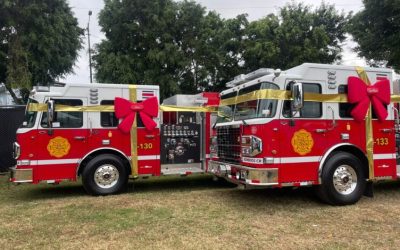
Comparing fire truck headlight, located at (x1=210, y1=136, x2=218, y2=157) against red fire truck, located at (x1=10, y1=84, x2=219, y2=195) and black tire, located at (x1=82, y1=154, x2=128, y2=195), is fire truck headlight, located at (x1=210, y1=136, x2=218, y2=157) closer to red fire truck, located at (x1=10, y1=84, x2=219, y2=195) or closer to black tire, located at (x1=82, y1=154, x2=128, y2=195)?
red fire truck, located at (x1=10, y1=84, x2=219, y2=195)

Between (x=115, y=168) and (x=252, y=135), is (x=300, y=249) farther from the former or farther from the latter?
(x=115, y=168)

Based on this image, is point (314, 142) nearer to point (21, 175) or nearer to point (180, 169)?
point (180, 169)

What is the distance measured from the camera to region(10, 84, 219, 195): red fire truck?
906 centimetres

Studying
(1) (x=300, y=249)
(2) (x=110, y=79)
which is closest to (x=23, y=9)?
(2) (x=110, y=79)

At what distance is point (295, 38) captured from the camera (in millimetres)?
22344

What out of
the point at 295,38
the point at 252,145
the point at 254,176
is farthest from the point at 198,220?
the point at 295,38

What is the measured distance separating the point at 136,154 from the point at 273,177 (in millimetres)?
3753

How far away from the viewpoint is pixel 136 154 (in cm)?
975

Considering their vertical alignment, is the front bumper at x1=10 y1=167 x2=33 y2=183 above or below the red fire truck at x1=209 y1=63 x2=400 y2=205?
below

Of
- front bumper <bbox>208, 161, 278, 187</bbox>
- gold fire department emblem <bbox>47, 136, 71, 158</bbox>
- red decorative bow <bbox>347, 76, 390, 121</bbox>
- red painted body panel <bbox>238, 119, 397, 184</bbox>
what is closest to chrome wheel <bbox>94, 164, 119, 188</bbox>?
gold fire department emblem <bbox>47, 136, 71, 158</bbox>

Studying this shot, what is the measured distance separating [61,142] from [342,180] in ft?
19.7

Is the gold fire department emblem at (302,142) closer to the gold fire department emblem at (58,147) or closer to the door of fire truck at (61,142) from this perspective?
the door of fire truck at (61,142)

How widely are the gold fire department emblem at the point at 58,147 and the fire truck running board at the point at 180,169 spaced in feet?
7.66

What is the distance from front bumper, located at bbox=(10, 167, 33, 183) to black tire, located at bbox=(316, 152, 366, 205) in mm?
6001
